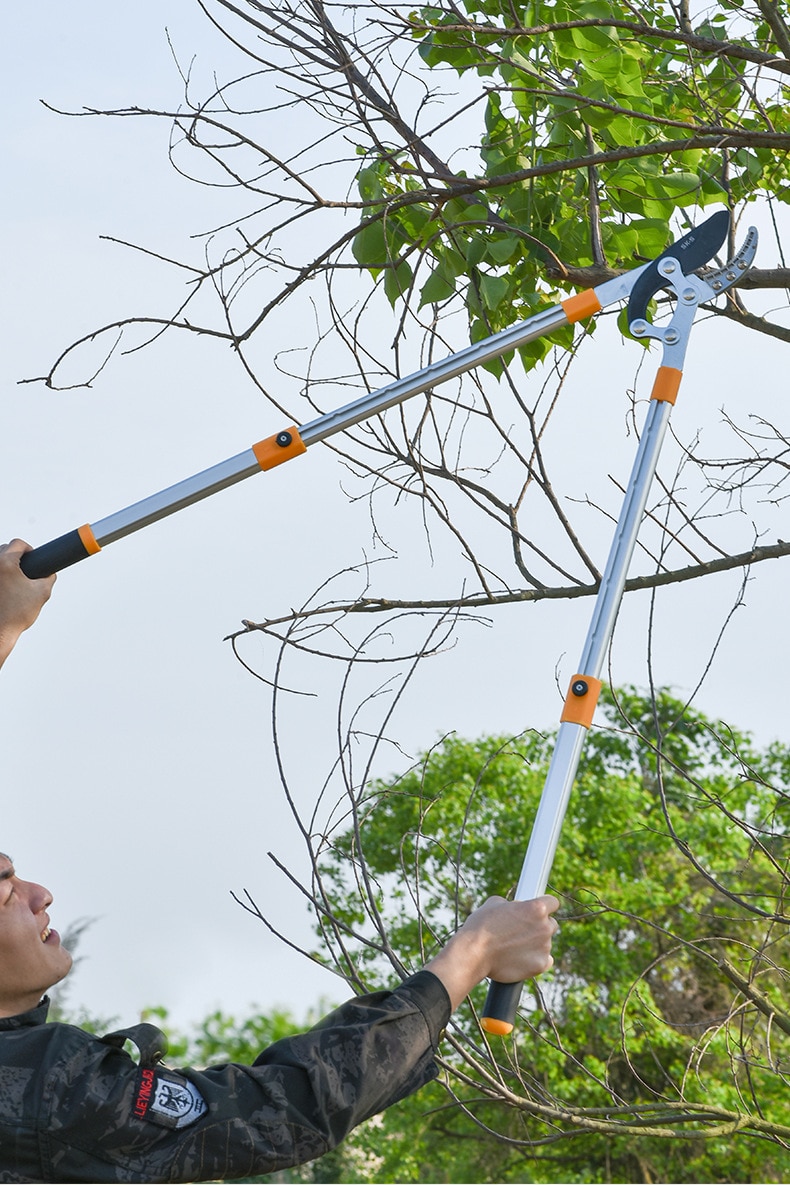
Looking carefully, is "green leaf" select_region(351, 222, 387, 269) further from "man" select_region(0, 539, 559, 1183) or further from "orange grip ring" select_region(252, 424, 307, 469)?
"man" select_region(0, 539, 559, 1183)

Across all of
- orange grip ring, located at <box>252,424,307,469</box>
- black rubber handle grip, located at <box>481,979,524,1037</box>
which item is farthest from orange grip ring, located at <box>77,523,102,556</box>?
black rubber handle grip, located at <box>481,979,524,1037</box>

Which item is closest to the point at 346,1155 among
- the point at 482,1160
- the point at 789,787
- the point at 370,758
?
the point at 482,1160

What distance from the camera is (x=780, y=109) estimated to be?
9.53ft

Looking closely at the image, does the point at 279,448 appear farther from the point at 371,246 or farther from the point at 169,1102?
the point at 169,1102

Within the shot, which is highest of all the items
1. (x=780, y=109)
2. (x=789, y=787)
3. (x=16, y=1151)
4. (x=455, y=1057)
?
(x=789, y=787)

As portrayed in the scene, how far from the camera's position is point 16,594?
1976 mm

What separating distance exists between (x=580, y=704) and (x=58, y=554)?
0.81m

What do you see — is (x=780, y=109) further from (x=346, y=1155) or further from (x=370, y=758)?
(x=346, y=1155)

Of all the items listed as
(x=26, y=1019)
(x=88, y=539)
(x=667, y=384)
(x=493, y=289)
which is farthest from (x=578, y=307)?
(x=26, y=1019)

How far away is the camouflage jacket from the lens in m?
1.48

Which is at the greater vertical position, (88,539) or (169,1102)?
(88,539)

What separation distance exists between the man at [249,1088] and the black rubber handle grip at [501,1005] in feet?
0.06

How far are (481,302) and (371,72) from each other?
0.48 metres

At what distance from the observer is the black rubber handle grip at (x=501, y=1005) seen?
1525 mm
